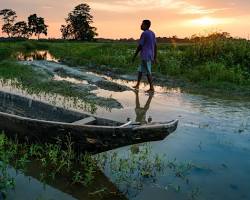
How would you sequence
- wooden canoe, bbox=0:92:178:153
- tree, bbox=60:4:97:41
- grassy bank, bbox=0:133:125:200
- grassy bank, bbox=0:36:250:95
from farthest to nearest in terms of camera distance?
tree, bbox=60:4:97:41 → grassy bank, bbox=0:36:250:95 → wooden canoe, bbox=0:92:178:153 → grassy bank, bbox=0:133:125:200

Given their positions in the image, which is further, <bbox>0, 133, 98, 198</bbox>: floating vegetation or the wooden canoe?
<bbox>0, 133, 98, 198</bbox>: floating vegetation

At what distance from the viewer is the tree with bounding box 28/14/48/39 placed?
101188 mm

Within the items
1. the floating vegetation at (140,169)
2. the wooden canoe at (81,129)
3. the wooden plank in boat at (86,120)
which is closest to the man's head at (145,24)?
the wooden canoe at (81,129)

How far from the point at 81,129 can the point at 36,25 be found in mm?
100941

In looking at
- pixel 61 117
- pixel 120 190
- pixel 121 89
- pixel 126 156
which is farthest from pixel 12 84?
pixel 120 190

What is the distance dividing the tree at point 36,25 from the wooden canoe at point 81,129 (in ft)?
321

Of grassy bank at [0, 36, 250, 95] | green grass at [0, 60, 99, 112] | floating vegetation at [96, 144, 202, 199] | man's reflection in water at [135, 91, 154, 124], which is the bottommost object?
floating vegetation at [96, 144, 202, 199]

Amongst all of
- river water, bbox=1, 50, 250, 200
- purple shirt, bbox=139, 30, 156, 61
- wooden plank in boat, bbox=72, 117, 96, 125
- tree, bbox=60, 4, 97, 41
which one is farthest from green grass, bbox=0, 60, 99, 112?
tree, bbox=60, 4, 97, 41

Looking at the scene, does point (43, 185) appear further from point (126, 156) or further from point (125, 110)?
point (125, 110)

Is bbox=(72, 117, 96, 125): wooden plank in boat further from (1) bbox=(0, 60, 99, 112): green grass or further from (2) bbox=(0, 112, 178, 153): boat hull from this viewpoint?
(1) bbox=(0, 60, 99, 112): green grass

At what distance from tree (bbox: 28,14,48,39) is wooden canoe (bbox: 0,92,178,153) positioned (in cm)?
9795

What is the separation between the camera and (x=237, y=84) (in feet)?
48.2

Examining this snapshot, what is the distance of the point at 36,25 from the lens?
102 metres

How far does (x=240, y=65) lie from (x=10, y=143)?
43.0ft
